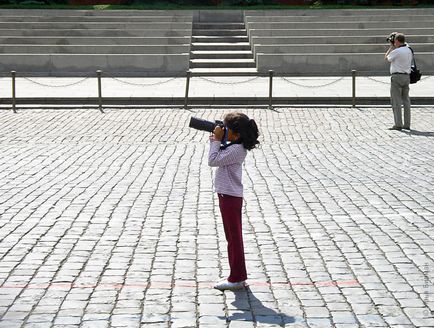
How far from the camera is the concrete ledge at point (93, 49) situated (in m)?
29.1

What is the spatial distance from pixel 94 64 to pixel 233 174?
71.9 feet

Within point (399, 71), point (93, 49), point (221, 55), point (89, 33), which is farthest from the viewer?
point (89, 33)

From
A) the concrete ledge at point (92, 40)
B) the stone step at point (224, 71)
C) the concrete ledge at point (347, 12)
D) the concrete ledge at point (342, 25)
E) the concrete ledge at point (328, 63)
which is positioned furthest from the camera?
the concrete ledge at point (347, 12)

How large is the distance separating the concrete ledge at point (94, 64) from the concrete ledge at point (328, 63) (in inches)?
102

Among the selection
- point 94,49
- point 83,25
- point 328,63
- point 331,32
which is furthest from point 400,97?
point 83,25

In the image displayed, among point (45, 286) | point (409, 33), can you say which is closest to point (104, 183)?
point (45, 286)

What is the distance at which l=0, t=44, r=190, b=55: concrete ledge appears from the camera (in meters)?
29.1

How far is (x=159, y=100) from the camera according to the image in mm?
20844

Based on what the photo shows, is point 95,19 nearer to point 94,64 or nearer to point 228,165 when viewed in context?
point 94,64

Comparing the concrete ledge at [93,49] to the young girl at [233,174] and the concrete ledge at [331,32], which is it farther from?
the young girl at [233,174]

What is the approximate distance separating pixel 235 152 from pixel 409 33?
26.2 metres

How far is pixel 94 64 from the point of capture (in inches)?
1100

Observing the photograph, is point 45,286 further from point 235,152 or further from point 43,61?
point 43,61

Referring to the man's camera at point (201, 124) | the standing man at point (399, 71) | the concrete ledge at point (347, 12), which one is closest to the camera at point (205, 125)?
the man's camera at point (201, 124)
